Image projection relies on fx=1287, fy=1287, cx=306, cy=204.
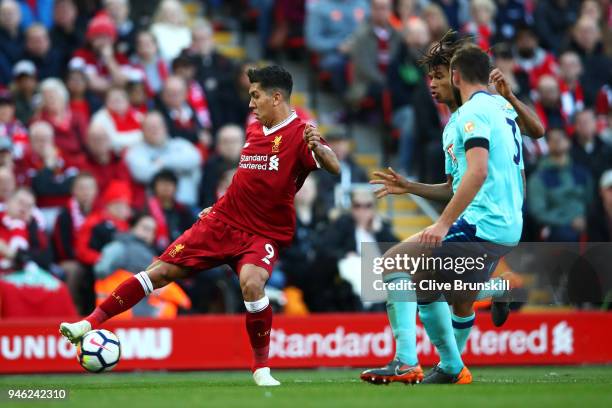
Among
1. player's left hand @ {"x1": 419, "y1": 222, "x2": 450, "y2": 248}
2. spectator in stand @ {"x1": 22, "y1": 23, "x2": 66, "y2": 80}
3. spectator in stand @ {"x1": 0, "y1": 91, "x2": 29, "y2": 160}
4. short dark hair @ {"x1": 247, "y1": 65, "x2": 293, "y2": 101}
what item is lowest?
player's left hand @ {"x1": 419, "y1": 222, "x2": 450, "y2": 248}

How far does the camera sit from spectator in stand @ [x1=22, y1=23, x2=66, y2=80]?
16.1m

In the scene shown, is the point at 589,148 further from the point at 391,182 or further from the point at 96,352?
the point at 96,352

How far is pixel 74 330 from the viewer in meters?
9.58

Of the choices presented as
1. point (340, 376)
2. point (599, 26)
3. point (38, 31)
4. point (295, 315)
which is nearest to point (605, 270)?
point (340, 376)

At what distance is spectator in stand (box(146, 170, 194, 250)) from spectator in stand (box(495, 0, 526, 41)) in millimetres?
6154

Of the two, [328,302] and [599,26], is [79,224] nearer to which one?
[328,302]

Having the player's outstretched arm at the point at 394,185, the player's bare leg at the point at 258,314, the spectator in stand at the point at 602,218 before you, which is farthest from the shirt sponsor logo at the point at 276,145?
the spectator in stand at the point at 602,218

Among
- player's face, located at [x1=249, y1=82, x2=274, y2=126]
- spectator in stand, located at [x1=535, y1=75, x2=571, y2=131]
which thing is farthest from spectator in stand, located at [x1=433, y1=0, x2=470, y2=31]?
player's face, located at [x1=249, y1=82, x2=274, y2=126]

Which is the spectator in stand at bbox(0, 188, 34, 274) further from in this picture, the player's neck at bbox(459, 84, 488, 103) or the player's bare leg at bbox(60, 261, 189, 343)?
the player's neck at bbox(459, 84, 488, 103)

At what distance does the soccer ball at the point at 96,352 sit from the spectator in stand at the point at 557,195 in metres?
7.65

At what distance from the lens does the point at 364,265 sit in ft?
43.6

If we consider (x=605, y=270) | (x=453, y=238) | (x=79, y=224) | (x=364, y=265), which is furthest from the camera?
(x=79, y=224)

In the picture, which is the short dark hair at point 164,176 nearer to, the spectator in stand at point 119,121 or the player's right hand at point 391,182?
the spectator in stand at point 119,121

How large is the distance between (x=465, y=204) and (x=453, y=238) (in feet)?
2.14
